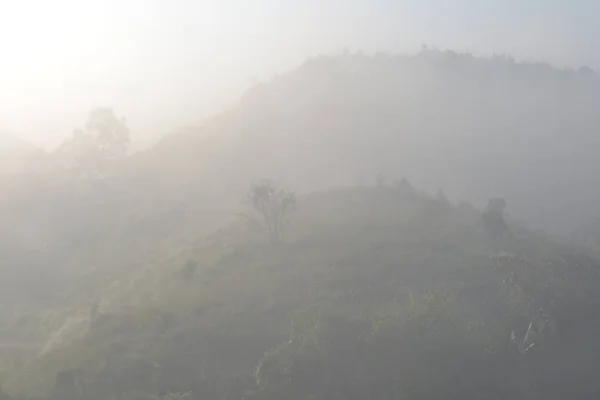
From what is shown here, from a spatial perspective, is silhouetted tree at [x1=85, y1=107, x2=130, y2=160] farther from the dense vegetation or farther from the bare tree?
the bare tree

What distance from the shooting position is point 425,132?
11825cm

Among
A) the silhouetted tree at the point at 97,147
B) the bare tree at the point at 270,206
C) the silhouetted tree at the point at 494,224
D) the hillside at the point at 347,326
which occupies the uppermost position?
the silhouetted tree at the point at 97,147

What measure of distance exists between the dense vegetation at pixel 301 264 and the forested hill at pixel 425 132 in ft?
1.89

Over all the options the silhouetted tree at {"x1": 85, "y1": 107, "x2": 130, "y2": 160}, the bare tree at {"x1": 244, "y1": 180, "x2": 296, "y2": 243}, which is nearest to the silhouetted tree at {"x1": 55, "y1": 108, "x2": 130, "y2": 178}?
the silhouetted tree at {"x1": 85, "y1": 107, "x2": 130, "y2": 160}

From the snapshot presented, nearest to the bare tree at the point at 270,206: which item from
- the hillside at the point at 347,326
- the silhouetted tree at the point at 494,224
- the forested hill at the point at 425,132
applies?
the hillside at the point at 347,326

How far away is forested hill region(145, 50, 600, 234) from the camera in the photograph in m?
98.2

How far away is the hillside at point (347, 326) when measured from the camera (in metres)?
28.3

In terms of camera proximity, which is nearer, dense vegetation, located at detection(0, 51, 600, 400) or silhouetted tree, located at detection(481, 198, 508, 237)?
dense vegetation, located at detection(0, 51, 600, 400)

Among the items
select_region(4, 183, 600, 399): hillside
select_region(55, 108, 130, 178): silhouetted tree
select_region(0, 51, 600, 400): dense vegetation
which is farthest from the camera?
select_region(55, 108, 130, 178): silhouetted tree

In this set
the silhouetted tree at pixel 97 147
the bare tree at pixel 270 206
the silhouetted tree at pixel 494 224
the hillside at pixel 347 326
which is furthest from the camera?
the silhouetted tree at pixel 97 147

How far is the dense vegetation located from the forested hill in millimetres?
576

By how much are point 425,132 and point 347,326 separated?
9079 centimetres

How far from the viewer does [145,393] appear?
2806cm

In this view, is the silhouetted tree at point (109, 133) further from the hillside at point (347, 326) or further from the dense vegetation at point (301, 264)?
the hillside at point (347, 326)
